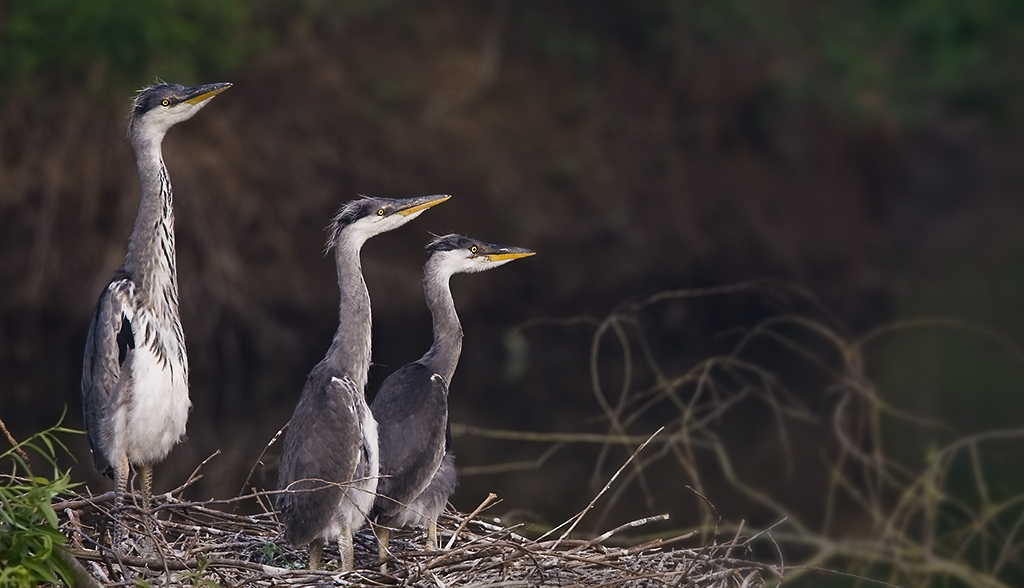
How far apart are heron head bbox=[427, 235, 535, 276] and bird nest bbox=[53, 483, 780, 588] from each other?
3.45 feet

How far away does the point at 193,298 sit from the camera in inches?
475

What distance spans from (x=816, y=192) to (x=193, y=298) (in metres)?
11.4

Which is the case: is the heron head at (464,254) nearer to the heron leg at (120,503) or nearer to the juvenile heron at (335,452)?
the juvenile heron at (335,452)

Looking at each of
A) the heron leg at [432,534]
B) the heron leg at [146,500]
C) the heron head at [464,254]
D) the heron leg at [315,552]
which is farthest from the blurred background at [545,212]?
the heron leg at [315,552]

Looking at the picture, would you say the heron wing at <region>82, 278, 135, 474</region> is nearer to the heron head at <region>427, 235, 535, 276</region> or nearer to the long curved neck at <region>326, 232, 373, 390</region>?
the long curved neck at <region>326, 232, 373, 390</region>

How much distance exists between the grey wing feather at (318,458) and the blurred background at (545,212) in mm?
1478

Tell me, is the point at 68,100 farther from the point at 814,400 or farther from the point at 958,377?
the point at 958,377

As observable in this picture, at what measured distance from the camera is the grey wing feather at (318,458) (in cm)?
457

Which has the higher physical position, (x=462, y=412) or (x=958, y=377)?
(x=462, y=412)

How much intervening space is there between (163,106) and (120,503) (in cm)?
164

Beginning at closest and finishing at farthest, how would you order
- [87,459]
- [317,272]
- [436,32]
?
1. [87,459]
2. [317,272]
3. [436,32]

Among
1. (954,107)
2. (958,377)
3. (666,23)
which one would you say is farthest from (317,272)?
(954,107)

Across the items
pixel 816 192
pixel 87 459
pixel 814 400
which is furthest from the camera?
pixel 816 192

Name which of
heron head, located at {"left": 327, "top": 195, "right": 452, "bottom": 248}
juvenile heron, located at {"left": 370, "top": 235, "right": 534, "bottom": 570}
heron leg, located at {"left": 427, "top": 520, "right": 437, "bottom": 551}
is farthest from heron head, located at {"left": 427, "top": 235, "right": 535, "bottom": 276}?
heron leg, located at {"left": 427, "top": 520, "right": 437, "bottom": 551}
